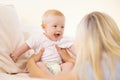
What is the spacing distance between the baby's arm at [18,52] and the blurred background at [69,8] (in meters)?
0.62

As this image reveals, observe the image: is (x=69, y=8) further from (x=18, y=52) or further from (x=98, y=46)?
(x=98, y=46)

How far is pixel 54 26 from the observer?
148cm

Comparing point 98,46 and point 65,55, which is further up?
point 98,46

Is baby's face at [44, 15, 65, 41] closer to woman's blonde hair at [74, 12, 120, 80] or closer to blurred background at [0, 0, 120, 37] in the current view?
woman's blonde hair at [74, 12, 120, 80]

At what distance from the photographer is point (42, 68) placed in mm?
1341

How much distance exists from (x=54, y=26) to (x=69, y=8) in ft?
2.33

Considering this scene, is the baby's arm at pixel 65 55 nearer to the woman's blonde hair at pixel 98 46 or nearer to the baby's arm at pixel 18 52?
the baby's arm at pixel 18 52

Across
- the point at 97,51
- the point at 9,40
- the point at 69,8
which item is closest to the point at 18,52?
the point at 9,40

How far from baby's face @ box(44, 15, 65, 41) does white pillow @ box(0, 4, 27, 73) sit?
187 millimetres

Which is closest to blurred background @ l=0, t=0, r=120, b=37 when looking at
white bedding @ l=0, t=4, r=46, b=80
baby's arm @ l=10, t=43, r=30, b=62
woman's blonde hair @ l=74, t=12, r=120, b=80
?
white bedding @ l=0, t=4, r=46, b=80

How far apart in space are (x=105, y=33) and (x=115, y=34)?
4 centimetres

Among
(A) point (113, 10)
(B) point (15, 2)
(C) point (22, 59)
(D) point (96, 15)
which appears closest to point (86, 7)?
(A) point (113, 10)

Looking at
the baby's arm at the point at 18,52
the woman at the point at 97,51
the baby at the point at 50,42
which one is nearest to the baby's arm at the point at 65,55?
the baby at the point at 50,42

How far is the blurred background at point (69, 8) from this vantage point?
2.10 metres
